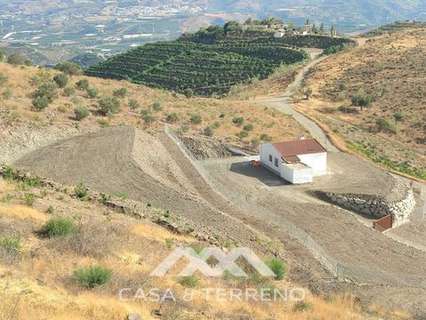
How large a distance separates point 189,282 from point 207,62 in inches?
3315

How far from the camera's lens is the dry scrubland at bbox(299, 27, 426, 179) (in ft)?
167

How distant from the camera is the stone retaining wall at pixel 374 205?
3262 centimetres

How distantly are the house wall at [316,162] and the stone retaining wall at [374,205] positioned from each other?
3.35 m

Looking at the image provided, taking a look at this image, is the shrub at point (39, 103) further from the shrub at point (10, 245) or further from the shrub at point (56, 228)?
the shrub at point (10, 245)

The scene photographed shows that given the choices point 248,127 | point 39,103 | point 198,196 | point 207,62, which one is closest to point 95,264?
point 198,196

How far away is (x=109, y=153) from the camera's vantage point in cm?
3628

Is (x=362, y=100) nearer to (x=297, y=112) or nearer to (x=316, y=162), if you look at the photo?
(x=297, y=112)

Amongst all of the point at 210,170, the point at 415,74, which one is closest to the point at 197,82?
the point at 415,74

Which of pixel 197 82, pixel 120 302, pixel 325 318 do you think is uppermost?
pixel 120 302

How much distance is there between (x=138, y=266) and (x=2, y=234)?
4712 mm

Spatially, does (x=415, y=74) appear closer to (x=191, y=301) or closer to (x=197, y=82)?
(x=197, y=82)

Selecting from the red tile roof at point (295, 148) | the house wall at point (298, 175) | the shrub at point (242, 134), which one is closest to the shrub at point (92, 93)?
the shrub at point (242, 134)

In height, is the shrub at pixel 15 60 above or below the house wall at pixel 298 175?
above

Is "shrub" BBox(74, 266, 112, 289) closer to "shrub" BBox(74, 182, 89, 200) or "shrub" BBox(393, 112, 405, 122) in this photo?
"shrub" BBox(74, 182, 89, 200)
